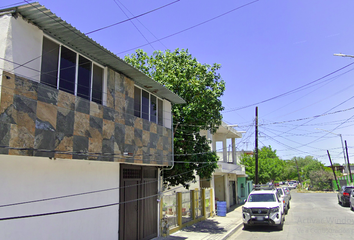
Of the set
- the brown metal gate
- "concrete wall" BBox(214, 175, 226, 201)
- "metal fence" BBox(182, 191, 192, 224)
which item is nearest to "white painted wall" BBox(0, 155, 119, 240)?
the brown metal gate

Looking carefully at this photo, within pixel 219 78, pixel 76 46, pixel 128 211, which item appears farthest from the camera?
pixel 219 78

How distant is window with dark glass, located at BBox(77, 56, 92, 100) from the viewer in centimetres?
834

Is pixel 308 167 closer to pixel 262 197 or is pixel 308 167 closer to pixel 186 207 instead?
pixel 262 197

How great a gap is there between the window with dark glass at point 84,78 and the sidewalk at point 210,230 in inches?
291

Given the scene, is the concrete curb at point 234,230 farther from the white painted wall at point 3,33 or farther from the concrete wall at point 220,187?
the white painted wall at point 3,33

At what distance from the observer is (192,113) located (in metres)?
14.7

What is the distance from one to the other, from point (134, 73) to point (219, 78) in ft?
21.5

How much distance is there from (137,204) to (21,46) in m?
7.53

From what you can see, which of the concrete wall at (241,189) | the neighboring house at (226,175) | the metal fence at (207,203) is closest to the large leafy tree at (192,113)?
the metal fence at (207,203)

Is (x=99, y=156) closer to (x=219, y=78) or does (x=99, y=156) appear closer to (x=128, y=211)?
(x=128, y=211)

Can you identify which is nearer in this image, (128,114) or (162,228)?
(128,114)

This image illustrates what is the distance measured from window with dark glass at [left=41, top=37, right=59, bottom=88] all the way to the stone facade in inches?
17.2

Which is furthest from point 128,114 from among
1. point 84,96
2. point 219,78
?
point 219,78

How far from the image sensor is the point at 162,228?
1291 cm
